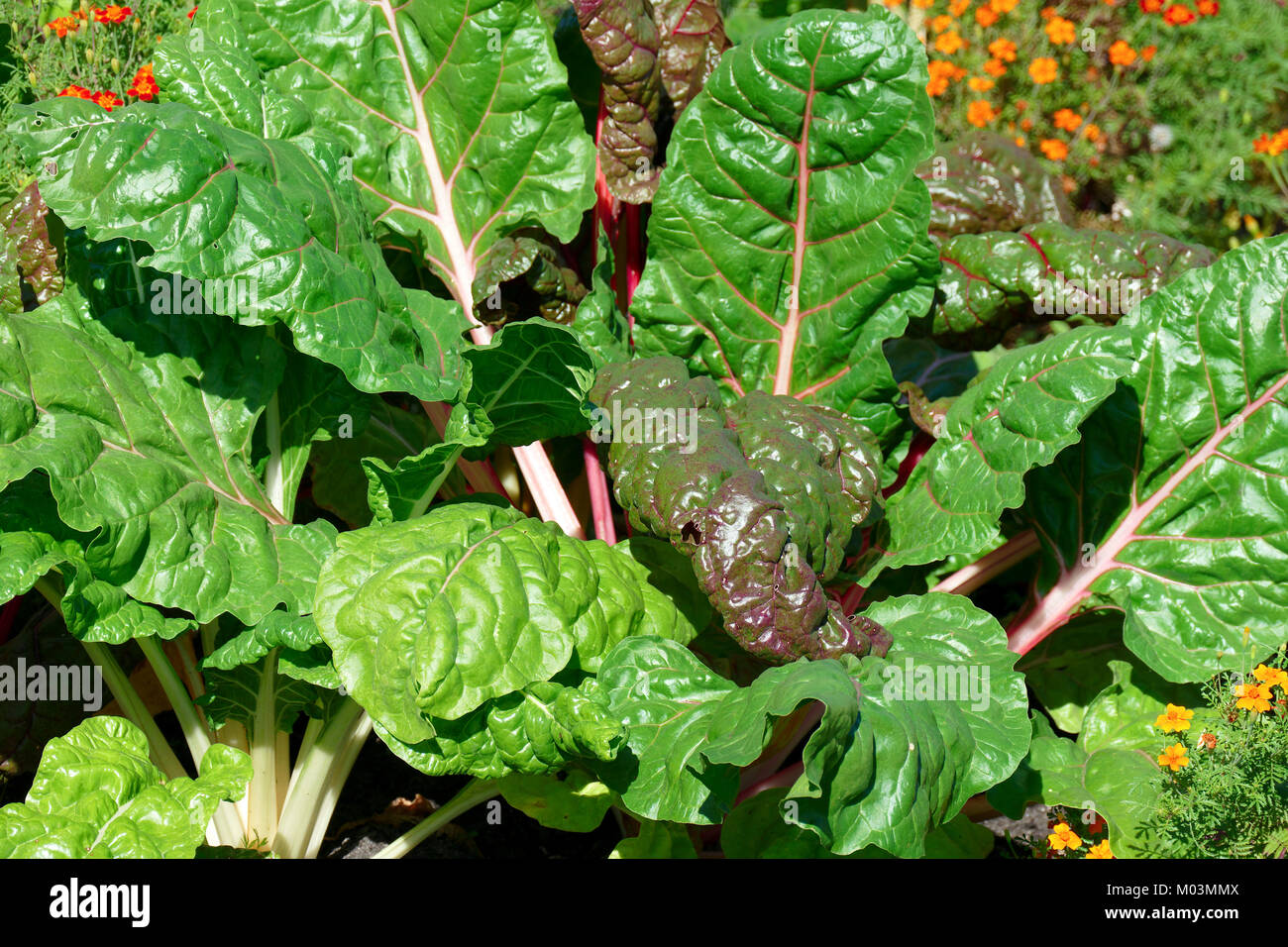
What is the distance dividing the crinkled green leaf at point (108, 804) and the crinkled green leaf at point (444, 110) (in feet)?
4.71

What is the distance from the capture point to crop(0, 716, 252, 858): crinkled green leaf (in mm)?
2229

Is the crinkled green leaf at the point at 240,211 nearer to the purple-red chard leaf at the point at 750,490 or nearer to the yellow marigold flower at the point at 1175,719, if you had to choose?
the purple-red chard leaf at the point at 750,490

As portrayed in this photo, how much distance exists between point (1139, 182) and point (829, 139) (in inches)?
123

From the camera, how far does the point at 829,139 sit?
2875 mm

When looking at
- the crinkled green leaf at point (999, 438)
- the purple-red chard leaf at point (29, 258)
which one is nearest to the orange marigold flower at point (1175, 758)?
the crinkled green leaf at point (999, 438)

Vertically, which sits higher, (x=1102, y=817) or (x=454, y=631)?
(x=454, y=631)

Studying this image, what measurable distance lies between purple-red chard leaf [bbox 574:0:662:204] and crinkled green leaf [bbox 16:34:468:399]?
645mm

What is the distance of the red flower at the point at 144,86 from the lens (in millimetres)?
3486

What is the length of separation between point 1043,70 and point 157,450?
4.20 meters

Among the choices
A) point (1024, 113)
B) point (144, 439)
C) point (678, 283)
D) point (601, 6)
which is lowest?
point (144, 439)

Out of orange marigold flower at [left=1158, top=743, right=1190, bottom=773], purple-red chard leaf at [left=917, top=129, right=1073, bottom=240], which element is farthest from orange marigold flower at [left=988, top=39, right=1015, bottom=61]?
orange marigold flower at [left=1158, top=743, right=1190, bottom=773]
